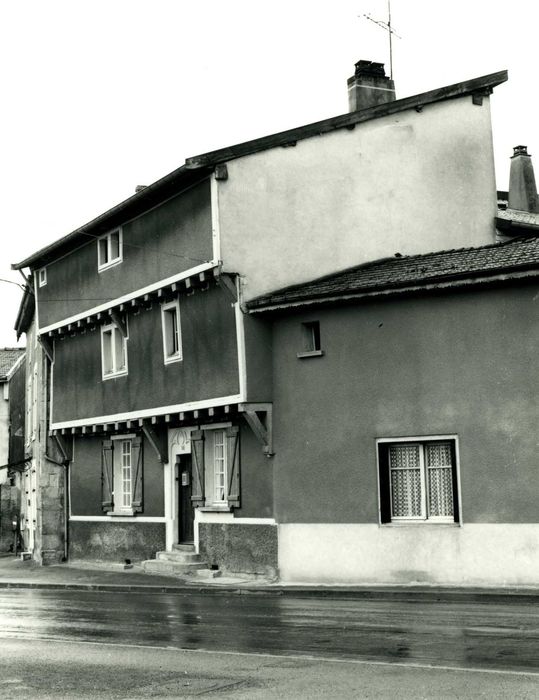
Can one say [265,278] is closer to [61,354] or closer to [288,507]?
[288,507]

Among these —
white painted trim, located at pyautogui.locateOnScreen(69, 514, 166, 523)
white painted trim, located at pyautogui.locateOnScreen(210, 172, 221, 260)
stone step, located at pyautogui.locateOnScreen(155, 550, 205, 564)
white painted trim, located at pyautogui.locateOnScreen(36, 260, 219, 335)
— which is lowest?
stone step, located at pyautogui.locateOnScreen(155, 550, 205, 564)

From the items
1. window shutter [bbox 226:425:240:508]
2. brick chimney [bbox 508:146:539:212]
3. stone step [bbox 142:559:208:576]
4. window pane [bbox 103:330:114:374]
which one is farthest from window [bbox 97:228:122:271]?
brick chimney [bbox 508:146:539:212]

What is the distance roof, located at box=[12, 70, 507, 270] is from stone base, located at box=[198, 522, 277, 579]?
23.2 ft

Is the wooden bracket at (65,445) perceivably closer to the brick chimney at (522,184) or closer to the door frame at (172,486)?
the door frame at (172,486)

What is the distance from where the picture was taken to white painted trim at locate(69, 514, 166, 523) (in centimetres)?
2556

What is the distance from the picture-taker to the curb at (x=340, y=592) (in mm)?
16812

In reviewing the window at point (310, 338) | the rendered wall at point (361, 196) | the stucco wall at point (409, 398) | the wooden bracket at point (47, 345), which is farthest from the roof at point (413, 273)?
the wooden bracket at point (47, 345)

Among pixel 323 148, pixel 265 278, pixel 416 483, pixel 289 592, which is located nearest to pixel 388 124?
pixel 323 148

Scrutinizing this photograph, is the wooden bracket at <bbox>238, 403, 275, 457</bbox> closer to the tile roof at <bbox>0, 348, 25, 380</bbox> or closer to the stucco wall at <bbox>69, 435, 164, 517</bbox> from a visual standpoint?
the stucco wall at <bbox>69, 435, 164, 517</bbox>

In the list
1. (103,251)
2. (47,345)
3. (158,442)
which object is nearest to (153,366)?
(158,442)

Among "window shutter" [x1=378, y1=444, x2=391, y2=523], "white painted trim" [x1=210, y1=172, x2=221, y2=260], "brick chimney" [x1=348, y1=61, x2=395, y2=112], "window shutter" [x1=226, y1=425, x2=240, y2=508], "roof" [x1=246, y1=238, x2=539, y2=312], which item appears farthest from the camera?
"brick chimney" [x1=348, y1=61, x2=395, y2=112]

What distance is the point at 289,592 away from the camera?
19.2 metres

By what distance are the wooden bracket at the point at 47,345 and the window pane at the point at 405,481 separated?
13533 millimetres

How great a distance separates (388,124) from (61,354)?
11717 millimetres
